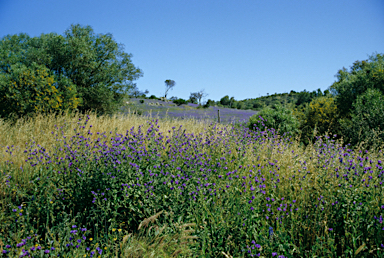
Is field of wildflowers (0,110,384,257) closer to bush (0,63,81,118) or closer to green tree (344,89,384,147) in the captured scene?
green tree (344,89,384,147)

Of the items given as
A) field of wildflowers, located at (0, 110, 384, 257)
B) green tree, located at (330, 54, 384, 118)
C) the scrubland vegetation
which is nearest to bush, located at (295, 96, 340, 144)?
green tree, located at (330, 54, 384, 118)

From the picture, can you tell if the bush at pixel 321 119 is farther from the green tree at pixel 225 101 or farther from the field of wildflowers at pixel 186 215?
the green tree at pixel 225 101

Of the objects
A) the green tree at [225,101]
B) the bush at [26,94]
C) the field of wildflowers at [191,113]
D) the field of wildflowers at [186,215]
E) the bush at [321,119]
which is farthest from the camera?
the green tree at [225,101]

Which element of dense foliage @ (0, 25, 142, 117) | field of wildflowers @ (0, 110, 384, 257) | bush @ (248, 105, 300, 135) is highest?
dense foliage @ (0, 25, 142, 117)

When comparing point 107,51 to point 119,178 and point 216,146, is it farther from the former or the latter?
point 119,178

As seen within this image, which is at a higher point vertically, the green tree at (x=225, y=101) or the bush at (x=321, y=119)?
the green tree at (x=225, y=101)

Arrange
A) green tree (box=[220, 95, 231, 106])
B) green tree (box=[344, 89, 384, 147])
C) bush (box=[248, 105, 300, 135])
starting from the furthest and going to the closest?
1. green tree (box=[220, 95, 231, 106])
2. bush (box=[248, 105, 300, 135])
3. green tree (box=[344, 89, 384, 147])

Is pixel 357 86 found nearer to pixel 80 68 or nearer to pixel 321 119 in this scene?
pixel 321 119

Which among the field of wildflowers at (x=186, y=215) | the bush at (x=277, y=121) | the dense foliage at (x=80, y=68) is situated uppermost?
the dense foliage at (x=80, y=68)

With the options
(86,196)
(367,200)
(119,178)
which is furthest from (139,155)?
(367,200)

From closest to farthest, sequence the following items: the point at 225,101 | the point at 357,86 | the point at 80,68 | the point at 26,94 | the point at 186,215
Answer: the point at 186,215
the point at 26,94
the point at 357,86
the point at 80,68
the point at 225,101

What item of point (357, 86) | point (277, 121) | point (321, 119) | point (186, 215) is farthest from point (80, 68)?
point (357, 86)

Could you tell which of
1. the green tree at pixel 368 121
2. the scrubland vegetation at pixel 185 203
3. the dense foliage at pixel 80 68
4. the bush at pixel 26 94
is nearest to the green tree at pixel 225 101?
the dense foliage at pixel 80 68

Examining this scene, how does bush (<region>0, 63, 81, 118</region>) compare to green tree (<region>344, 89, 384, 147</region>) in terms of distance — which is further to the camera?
bush (<region>0, 63, 81, 118</region>)
